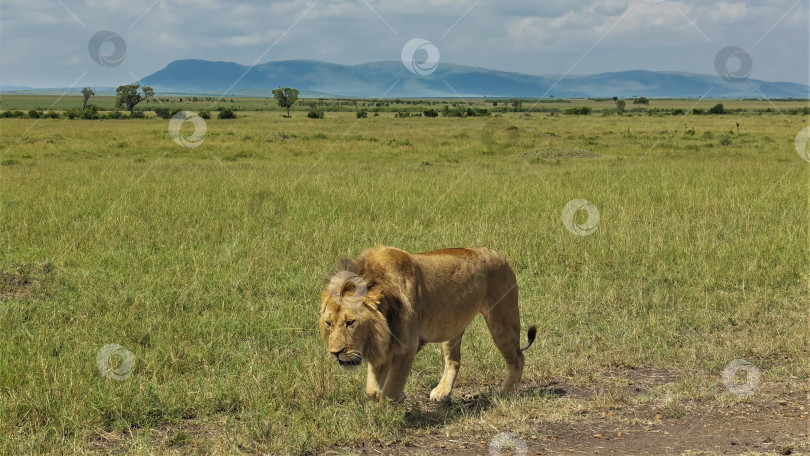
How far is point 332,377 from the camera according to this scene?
557 centimetres

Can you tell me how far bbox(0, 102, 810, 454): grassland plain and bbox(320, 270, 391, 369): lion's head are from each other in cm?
61

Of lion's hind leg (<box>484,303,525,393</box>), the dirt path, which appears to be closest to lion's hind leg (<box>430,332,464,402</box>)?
lion's hind leg (<box>484,303,525,393</box>)

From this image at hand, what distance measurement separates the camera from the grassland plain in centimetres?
496

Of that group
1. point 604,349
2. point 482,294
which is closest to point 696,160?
point 604,349
